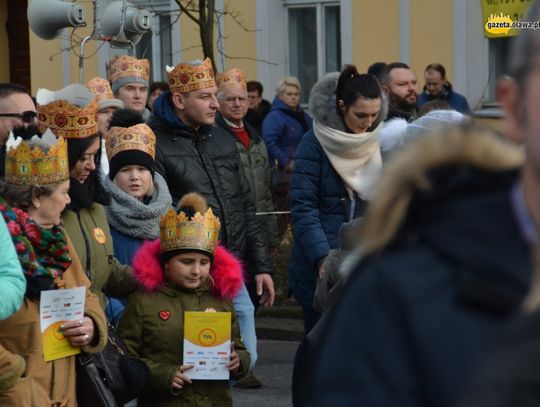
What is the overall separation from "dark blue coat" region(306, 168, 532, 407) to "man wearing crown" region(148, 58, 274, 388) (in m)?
5.33

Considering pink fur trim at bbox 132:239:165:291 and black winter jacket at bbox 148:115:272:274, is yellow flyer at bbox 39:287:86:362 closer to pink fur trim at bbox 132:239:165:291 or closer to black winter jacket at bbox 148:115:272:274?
pink fur trim at bbox 132:239:165:291

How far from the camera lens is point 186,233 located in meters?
6.02

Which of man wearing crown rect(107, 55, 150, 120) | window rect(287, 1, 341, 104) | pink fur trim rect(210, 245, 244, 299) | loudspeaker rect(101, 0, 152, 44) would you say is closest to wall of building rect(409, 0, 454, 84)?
window rect(287, 1, 341, 104)

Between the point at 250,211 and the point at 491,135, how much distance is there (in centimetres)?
547

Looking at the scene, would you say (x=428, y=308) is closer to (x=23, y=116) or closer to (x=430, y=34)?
(x=23, y=116)

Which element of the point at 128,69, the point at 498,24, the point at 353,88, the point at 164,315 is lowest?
the point at 164,315

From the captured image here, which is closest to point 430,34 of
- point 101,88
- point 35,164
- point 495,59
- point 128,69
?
point 495,59

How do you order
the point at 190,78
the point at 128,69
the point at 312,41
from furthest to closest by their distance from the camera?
the point at 312,41
the point at 128,69
the point at 190,78

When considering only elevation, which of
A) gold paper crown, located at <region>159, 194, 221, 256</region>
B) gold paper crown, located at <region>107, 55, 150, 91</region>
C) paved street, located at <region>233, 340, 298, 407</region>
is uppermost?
gold paper crown, located at <region>107, 55, 150, 91</region>

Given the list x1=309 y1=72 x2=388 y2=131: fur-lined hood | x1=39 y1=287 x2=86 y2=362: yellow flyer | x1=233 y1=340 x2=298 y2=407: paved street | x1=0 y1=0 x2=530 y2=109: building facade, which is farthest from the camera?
x1=0 y1=0 x2=530 y2=109: building facade

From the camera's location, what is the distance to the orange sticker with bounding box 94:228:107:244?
5785 mm

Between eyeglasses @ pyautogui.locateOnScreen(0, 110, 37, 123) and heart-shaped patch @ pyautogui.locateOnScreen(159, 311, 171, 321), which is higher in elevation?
eyeglasses @ pyautogui.locateOnScreen(0, 110, 37, 123)

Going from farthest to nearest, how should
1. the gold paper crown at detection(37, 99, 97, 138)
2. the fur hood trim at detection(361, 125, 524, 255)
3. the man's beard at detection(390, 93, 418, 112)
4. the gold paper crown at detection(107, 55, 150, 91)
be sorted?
the gold paper crown at detection(107, 55, 150, 91) < the man's beard at detection(390, 93, 418, 112) < the gold paper crown at detection(37, 99, 97, 138) < the fur hood trim at detection(361, 125, 524, 255)

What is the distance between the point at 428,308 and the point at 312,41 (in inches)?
711
